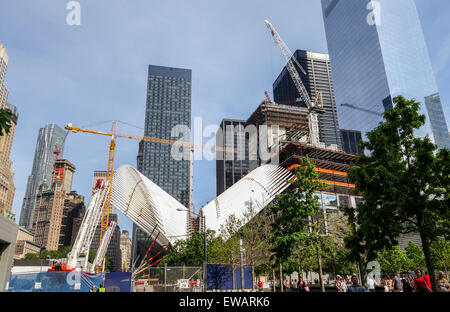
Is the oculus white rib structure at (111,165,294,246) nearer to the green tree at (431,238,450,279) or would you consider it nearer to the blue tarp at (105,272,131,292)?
the green tree at (431,238,450,279)

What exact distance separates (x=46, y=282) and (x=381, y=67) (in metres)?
153

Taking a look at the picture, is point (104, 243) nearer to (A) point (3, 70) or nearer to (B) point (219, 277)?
(B) point (219, 277)

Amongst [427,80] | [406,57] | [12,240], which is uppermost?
[406,57]

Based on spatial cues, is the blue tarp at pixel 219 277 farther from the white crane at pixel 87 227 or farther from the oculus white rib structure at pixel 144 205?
the oculus white rib structure at pixel 144 205

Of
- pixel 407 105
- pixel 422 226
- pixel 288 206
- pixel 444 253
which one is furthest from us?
pixel 444 253

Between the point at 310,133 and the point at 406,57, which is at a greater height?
the point at 406,57

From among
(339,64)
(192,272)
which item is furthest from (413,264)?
(339,64)

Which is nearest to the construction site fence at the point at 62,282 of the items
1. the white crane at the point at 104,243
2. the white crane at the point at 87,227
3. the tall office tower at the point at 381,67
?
the white crane at the point at 87,227

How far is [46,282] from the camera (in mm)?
24281

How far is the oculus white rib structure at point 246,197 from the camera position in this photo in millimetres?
66188

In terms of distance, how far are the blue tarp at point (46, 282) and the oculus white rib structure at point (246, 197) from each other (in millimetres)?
40096

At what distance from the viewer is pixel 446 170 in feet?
49.7
